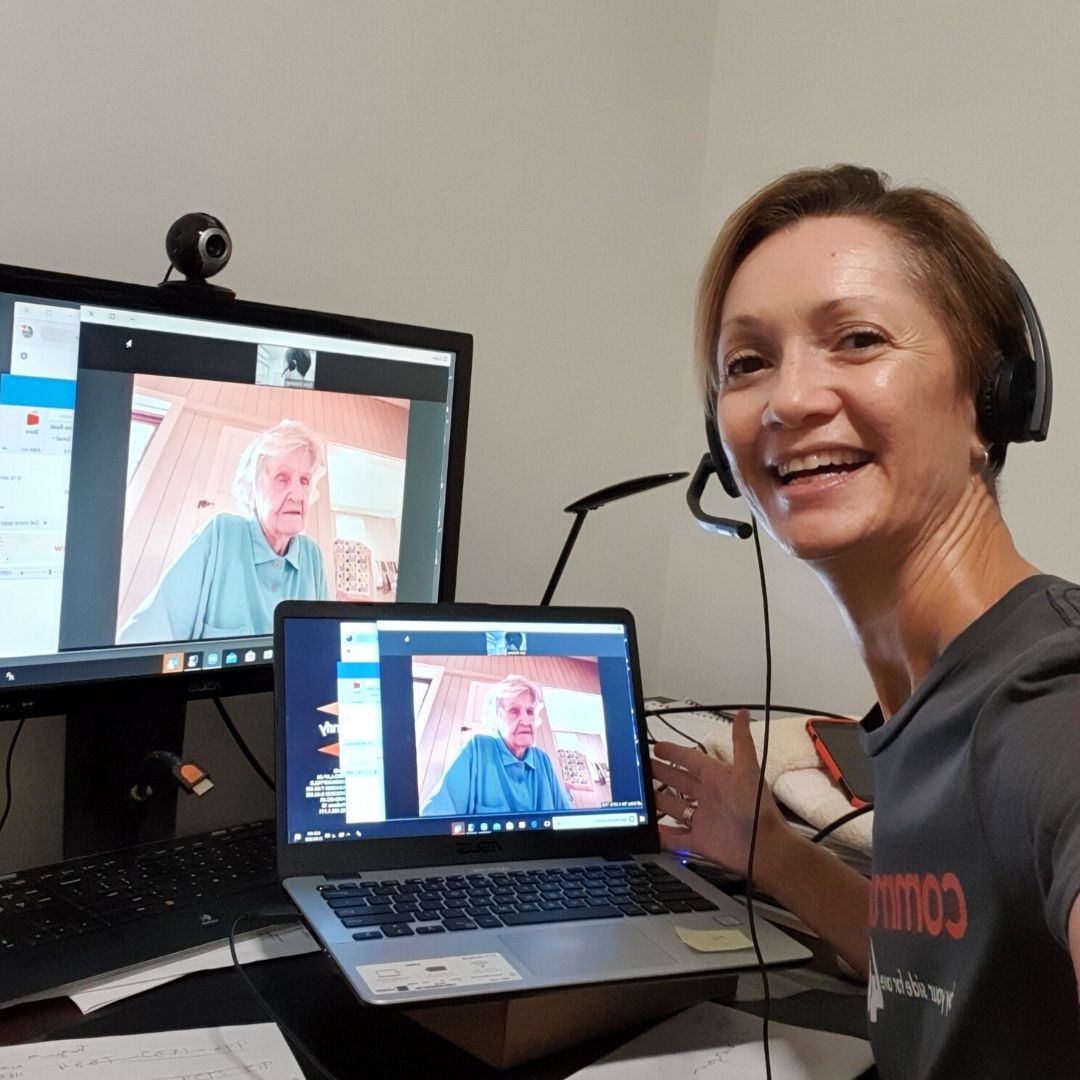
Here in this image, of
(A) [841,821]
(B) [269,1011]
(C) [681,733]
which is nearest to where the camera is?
(B) [269,1011]

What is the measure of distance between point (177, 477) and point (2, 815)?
0.35 m

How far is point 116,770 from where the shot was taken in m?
1.00

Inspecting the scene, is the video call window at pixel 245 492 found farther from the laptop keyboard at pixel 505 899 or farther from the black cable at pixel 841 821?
the black cable at pixel 841 821

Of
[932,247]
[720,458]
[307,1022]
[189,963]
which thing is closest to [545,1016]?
[307,1022]

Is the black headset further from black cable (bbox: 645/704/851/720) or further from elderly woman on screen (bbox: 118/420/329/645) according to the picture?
black cable (bbox: 645/704/851/720)

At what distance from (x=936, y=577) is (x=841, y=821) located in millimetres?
366

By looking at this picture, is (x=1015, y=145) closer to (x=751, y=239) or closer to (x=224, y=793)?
(x=751, y=239)

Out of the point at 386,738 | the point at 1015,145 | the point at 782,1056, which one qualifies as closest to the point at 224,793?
the point at 386,738

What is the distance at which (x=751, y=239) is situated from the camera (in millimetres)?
927

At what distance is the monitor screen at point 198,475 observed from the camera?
89 cm

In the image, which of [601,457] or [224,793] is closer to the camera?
[224,793]

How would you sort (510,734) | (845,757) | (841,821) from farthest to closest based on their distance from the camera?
(845,757) → (841,821) → (510,734)

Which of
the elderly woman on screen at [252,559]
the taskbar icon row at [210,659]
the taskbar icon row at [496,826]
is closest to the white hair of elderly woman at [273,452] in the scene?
the elderly woman on screen at [252,559]

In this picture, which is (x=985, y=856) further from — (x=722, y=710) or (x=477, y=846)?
(x=722, y=710)
